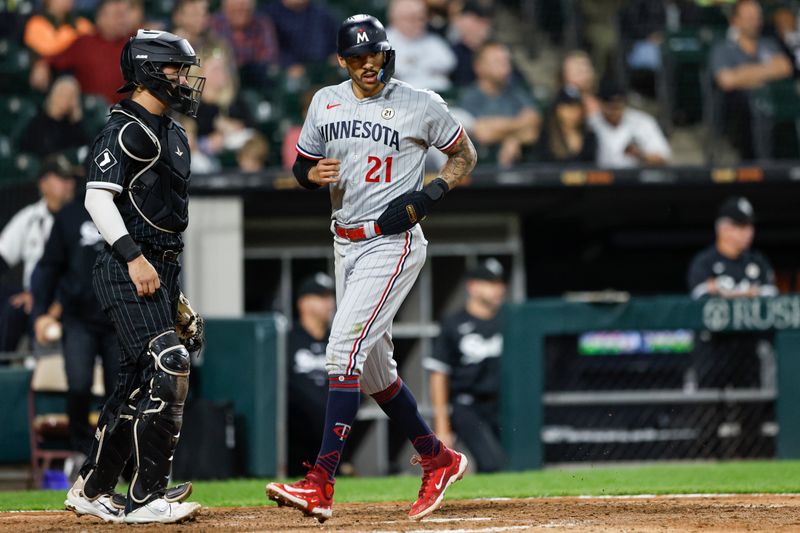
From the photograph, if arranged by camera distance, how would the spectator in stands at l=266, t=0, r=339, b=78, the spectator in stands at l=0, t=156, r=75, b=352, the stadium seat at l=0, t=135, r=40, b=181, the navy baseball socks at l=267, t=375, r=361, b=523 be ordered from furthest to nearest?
the spectator in stands at l=266, t=0, r=339, b=78, the stadium seat at l=0, t=135, r=40, b=181, the spectator in stands at l=0, t=156, r=75, b=352, the navy baseball socks at l=267, t=375, r=361, b=523

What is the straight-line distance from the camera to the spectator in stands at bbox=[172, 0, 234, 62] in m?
10.6

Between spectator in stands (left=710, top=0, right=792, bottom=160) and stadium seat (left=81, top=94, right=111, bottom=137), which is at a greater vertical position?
spectator in stands (left=710, top=0, right=792, bottom=160)

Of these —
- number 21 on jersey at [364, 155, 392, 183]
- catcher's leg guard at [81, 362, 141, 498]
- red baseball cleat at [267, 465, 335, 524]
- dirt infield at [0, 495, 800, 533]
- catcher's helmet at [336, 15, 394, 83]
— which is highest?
catcher's helmet at [336, 15, 394, 83]

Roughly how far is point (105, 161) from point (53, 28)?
655 cm

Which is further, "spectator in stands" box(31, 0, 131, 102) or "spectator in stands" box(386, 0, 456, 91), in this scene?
"spectator in stands" box(386, 0, 456, 91)

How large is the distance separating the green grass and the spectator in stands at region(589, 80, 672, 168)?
9.17ft

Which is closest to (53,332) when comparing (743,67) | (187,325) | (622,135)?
(187,325)

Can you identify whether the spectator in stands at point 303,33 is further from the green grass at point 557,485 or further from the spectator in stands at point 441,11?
the green grass at point 557,485

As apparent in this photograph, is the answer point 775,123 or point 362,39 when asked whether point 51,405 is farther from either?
point 775,123

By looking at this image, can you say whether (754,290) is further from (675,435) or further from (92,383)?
(92,383)

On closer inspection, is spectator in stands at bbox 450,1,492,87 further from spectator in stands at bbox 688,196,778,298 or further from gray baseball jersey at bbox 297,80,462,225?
gray baseball jersey at bbox 297,80,462,225

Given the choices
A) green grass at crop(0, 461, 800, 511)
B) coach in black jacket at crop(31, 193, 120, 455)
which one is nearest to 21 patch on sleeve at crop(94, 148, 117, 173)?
green grass at crop(0, 461, 800, 511)

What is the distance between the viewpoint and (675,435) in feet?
28.9

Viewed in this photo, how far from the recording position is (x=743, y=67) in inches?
440
